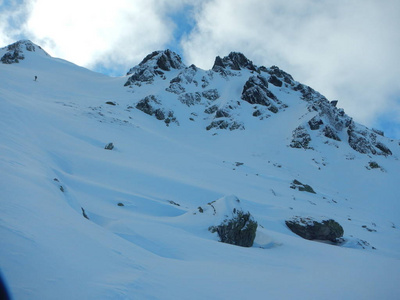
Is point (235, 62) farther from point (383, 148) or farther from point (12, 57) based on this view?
point (12, 57)

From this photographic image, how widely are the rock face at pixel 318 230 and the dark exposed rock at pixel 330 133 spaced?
30.6 metres

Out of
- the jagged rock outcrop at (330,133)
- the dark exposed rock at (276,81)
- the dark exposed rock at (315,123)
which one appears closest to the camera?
the jagged rock outcrop at (330,133)

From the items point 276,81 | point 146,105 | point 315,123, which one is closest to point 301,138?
point 315,123

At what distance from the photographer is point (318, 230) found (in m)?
11.9

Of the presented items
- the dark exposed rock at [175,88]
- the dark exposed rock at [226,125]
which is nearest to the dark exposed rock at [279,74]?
the dark exposed rock at [175,88]

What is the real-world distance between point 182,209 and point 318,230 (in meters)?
7.22

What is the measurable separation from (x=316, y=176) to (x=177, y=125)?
Result: 78.3 ft

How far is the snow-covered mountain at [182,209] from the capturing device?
11.1 feet

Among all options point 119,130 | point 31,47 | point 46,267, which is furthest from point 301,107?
point 31,47

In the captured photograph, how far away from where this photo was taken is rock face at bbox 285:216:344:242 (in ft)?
39.0

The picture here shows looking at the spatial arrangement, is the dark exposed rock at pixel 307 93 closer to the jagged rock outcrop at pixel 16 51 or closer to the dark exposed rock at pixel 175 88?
the dark exposed rock at pixel 175 88

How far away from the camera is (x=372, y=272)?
637 cm

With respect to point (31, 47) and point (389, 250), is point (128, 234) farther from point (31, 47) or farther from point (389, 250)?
point (31, 47)

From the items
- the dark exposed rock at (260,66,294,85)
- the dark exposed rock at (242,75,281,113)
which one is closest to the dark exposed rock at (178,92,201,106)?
the dark exposed rock at (242,75,281,113)
